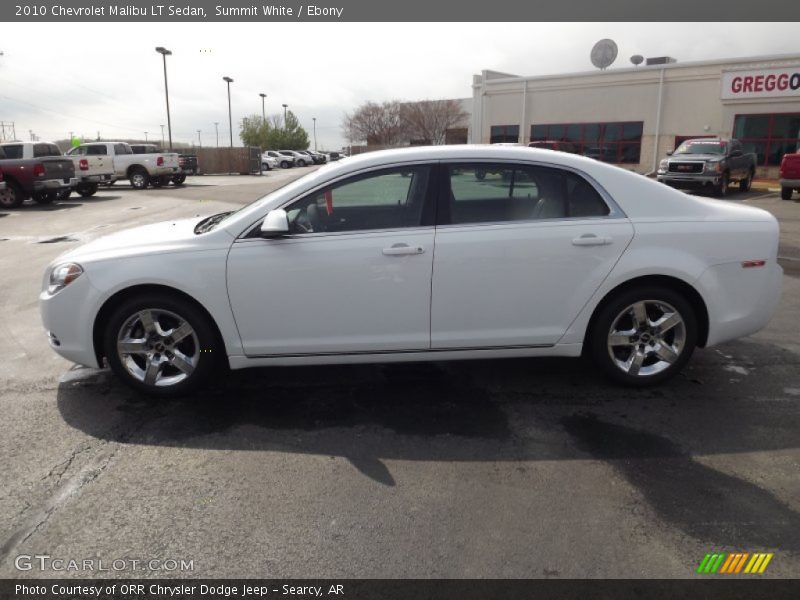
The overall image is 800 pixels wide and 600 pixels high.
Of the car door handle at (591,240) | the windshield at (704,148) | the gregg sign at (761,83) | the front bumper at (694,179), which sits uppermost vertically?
the gregg sign at (761,83)

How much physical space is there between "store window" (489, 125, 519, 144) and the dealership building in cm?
6

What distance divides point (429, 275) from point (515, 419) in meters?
1.08

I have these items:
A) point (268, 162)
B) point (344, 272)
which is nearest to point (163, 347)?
point (344, 272)

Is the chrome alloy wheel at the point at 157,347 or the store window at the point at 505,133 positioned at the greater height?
the store window at the point at 505,133

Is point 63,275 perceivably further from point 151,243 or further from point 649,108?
point 649,108

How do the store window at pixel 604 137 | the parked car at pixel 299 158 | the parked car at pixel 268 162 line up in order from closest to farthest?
the store window at pixel 604 137, the parked car at pixel 268 162, the parked car at pixel 299 158

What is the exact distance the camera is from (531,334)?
13.3 ft

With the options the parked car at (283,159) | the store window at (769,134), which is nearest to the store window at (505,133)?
the store window at (769,134)

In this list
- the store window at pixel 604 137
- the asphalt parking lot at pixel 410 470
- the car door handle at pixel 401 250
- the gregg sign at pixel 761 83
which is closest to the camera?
the asphalt parking lot at pixel 410 470

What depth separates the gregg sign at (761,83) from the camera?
24.6m

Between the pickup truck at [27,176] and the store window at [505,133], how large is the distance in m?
23.0

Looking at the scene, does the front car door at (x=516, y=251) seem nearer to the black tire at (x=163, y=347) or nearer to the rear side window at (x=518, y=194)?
the rear side window at (x=518, y=194)

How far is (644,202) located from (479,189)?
3.67 ft

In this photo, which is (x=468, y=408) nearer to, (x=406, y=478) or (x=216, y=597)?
(x=406, y=478)
